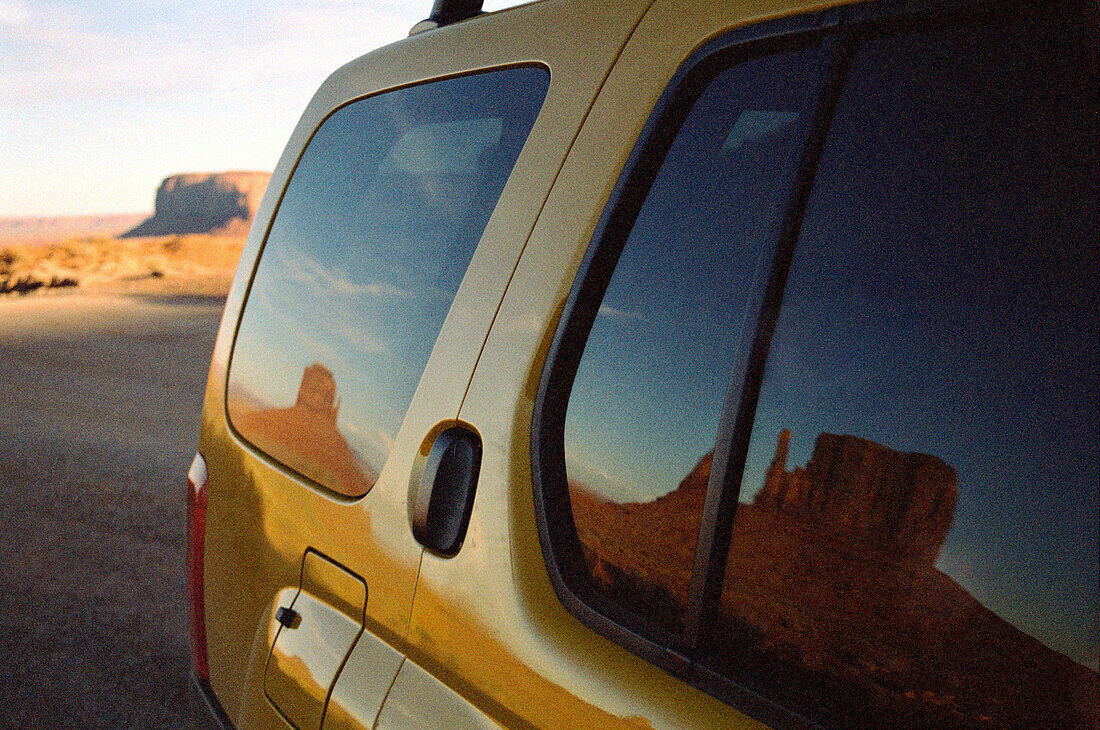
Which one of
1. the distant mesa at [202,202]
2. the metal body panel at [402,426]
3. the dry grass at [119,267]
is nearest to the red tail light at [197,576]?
the metal body panel at [402,426]

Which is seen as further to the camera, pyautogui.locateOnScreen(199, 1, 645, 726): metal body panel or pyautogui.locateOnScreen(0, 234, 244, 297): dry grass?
pyautogui.locateOnScreen(0, 234, 244, 297): dry grass

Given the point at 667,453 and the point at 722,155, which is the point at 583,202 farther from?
the point at 667,453

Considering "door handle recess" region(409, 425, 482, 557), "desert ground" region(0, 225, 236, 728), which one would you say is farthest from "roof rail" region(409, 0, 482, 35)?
"desert ground" region(0, 225, 236, 728)

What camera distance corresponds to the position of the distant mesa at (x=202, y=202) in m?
117

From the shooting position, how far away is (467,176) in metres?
1.40

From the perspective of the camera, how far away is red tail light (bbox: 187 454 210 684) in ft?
5.98

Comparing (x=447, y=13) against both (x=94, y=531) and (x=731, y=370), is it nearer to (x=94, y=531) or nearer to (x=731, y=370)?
(x=731, y=370)

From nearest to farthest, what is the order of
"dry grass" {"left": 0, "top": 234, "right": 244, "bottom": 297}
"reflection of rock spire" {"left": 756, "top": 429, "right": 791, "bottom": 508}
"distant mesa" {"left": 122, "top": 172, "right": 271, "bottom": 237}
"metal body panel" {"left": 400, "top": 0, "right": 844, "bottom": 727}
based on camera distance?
"reflection of rock spire" {"left": 756, "top": 429, "right": 791, "bottom": 508}
"metal body panel" {"left": 400, "top": 0, "right": 844, "bottom": 727}
"dry grass" {"left": 0, "top": 234, "right": 244, "bottom": 297}
"distant mesa" {"left": 122, "top": 172, "right": 271, "bottom": 237}

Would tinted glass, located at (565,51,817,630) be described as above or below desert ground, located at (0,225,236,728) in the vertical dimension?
above

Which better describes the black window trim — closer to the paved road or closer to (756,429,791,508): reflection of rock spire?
(756,429,791,508): reflection of rock spire

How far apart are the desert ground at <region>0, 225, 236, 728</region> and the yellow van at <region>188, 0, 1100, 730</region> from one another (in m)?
2.27

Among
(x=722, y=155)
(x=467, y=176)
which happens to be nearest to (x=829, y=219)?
(x=722, y=155)

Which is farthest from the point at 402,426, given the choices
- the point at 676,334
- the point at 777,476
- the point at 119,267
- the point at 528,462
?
the point at 119,267

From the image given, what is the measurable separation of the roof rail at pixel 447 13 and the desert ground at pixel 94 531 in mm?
2838
